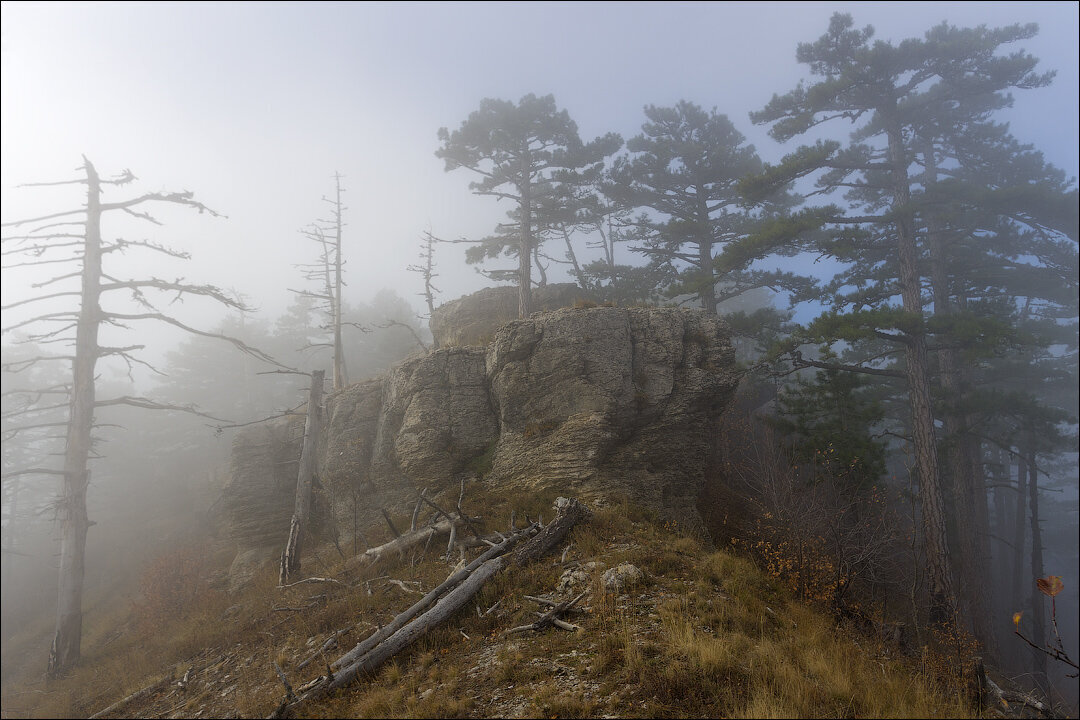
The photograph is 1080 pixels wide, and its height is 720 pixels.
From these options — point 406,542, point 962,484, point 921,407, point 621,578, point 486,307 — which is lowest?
point 962,484

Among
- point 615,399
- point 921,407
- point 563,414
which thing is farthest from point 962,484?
point 563,414

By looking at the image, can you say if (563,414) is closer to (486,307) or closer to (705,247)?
(486,307)

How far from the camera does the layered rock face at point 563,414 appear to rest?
13.8 metres

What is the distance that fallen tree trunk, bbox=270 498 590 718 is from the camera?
22.0 feet

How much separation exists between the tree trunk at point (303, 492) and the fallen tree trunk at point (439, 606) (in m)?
7.24

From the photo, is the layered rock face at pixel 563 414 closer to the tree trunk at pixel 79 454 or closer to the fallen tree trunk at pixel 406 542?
the fallen tree trunk at pixel 406 542

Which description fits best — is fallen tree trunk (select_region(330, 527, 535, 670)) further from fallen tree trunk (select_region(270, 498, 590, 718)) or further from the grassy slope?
the grassy slope

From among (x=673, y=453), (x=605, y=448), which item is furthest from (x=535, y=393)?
(x=673, y=453)

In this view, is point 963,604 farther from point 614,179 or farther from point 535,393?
point 614,179

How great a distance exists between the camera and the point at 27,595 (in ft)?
75.7

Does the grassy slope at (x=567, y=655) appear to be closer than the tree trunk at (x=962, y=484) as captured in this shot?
Yes

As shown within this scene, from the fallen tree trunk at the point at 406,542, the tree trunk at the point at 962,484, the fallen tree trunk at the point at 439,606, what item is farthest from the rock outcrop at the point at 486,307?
the tree trunk at the point at 962,484

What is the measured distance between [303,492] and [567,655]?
11.1 metres

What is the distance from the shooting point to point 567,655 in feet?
21.5
